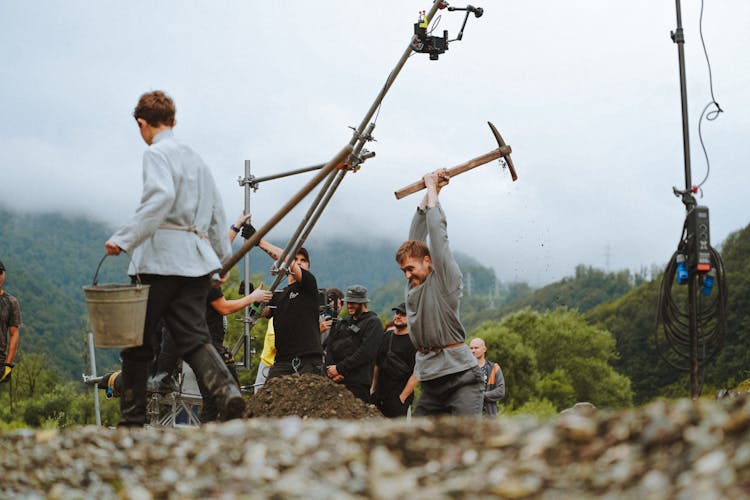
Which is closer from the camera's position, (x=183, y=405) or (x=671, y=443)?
(x=671, y=443)

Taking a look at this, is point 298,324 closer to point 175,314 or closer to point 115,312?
point 175,314

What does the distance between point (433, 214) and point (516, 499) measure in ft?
11.8

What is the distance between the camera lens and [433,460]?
3443 millimetres

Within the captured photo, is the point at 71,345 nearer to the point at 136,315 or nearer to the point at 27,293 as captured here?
the point at 27,293

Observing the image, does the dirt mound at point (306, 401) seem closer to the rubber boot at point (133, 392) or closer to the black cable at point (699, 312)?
the rubber boot at point (133, 392)

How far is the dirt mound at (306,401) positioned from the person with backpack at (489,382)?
2.73m

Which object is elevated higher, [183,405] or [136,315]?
[136,315]

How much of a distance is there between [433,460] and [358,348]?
586 centimetres

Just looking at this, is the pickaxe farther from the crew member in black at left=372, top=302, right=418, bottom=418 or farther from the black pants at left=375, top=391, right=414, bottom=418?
the black pants at left=375, top=391, right=414, bottom=418

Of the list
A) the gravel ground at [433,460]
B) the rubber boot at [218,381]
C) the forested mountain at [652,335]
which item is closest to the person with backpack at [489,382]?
the rubber boot at [218,381]

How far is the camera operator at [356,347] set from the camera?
919cm

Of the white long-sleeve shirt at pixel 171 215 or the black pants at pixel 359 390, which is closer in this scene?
the white long-sleeve shirt at pixel 171 215

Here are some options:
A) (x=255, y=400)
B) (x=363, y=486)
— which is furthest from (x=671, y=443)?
(x=255, y=400)

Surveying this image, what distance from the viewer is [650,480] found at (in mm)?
2959
